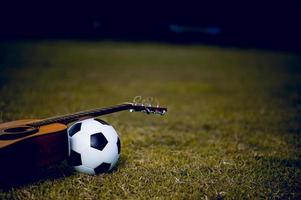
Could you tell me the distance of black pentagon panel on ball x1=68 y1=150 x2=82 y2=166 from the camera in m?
2.98

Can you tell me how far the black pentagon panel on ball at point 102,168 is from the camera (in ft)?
9.93

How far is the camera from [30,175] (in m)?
2.96

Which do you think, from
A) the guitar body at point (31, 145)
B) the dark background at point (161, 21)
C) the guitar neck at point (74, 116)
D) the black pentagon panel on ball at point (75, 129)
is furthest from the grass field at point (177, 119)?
the dark background at point (161, 21)

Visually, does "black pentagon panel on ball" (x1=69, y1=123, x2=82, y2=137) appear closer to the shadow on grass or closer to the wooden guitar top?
the wooden guitar top

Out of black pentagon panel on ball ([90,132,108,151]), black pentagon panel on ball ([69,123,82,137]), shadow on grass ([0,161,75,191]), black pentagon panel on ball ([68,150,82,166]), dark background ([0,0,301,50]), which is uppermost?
dark background ([0,0,301,50])

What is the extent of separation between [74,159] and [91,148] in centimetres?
17

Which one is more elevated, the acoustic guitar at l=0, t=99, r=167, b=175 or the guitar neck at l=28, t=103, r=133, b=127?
the guitar neck at l=28, t=103, r=133, b=127

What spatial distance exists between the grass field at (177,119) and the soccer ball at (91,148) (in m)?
0.09

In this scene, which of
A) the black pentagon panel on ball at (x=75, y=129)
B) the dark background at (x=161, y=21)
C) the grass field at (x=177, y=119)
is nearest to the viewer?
the grass field at (x=177, y=119)

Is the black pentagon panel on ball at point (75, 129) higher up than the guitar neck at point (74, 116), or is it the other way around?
the guitar neck at point (74, 116)

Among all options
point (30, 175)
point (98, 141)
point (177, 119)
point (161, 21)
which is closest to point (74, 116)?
point (98, 141)

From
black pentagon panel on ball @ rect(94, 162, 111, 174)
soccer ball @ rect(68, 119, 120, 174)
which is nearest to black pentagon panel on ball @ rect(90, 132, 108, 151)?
soccer ball @ rect(68, 119, 120, 174)

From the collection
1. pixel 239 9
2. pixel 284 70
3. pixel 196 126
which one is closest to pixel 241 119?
pixel 196 126

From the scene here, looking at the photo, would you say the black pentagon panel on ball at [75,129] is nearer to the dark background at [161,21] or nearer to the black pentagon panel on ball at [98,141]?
the black pentagon panel on ball at [98,141]
